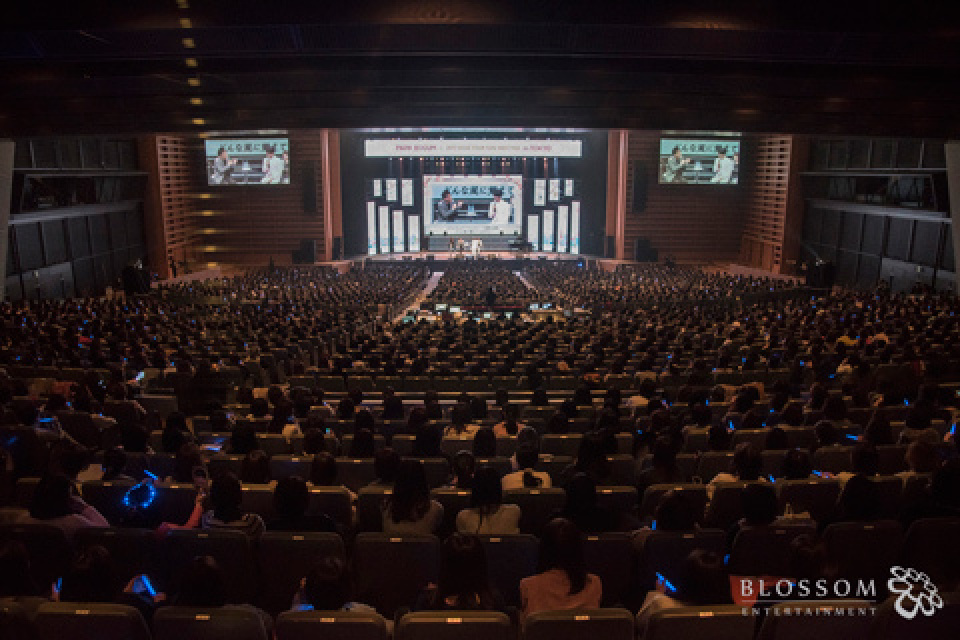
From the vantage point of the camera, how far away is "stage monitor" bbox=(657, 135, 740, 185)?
124ft

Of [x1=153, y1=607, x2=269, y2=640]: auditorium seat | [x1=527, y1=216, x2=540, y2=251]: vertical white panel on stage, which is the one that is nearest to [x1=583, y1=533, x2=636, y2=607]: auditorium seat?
[x1=153, y1=607, x2=269, y2=640]: auditorium seat

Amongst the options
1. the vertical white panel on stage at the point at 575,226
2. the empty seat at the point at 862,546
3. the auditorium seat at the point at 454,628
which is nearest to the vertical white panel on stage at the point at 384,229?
the vertical white panel on stage at the point at 575,226

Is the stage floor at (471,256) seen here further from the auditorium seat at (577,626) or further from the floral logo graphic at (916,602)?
the auditorium seat at (577,626)

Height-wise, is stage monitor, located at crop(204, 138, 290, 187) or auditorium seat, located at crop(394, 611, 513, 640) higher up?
stage monitor, located at crop(204, 138, 290, 187)

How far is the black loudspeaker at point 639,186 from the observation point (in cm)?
3784

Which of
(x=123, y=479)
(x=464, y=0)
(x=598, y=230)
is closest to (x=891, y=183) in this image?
(x=598, y=230)

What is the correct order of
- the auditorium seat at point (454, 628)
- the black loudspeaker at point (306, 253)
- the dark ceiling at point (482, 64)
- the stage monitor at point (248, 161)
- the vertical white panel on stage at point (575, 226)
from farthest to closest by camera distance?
the vertical white panel on stage at point (575, 226) < the stage monitor at point (248, 161) < the black loudspeaker at point (306, 253) < the dark ceiling at point (482, 64) < the auditorium seat at point (454, 628)

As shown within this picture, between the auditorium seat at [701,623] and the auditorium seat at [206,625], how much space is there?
5.41ft

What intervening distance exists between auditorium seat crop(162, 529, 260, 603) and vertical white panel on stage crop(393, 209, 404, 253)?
37.0 metres

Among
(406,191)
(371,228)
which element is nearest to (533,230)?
(406,191)

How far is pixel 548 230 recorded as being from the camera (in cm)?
4012

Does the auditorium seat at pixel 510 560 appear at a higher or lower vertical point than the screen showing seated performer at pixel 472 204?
lower

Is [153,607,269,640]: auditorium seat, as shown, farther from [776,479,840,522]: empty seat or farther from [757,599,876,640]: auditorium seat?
[776,479,840,522]: empty seat

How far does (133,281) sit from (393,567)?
26432 mm
